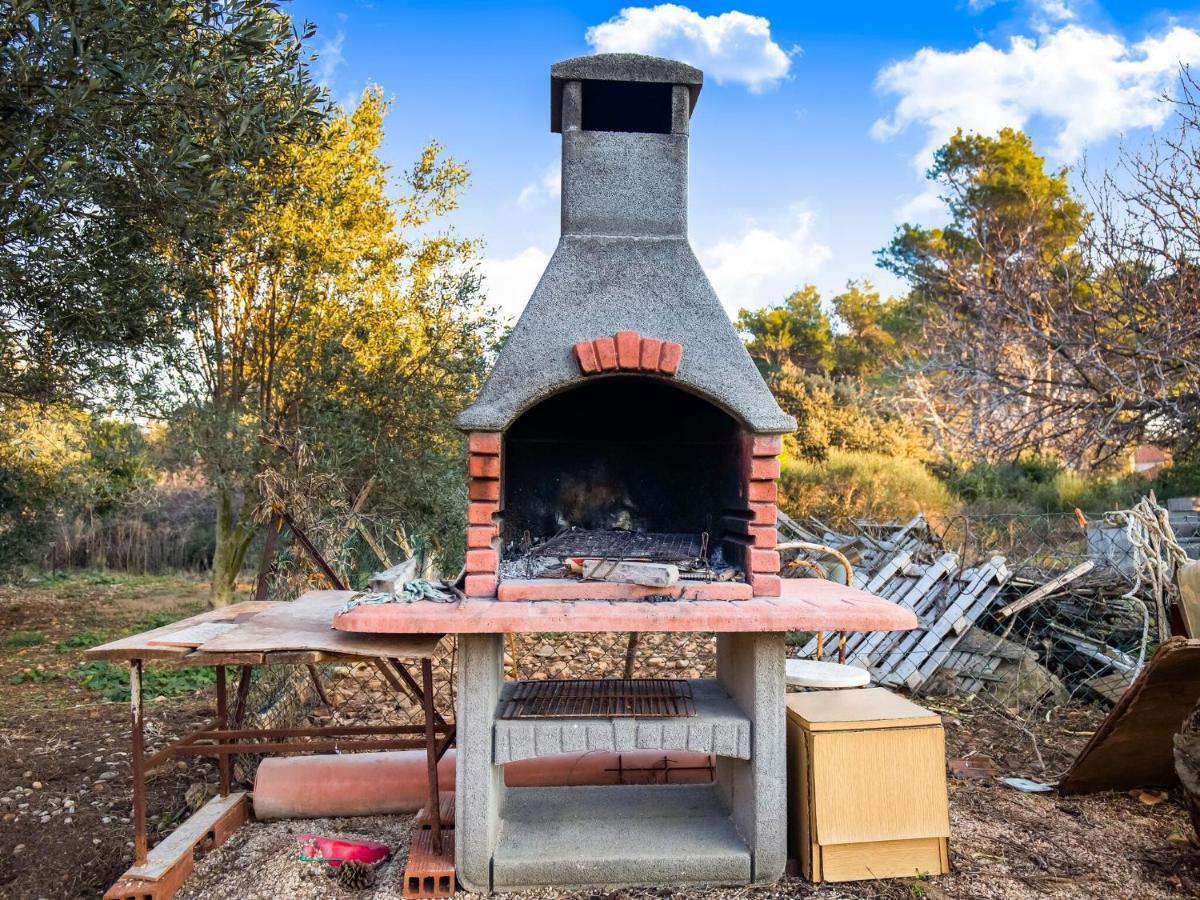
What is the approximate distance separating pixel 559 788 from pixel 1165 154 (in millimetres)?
9425

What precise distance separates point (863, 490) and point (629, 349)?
11028mm

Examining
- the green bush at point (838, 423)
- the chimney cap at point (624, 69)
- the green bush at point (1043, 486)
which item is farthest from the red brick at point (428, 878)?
the green bush at point (838, 423)

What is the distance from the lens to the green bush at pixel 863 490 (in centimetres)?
1266

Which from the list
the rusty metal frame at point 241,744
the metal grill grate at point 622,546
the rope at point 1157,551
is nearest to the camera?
the rusty metal frame at point 241,744

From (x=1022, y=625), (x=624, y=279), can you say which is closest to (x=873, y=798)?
(x=624, y=279)

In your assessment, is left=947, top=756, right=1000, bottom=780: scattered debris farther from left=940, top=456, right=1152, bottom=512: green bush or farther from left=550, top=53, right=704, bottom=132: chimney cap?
left=940, top=456, right=1152, bottom=512: green bush

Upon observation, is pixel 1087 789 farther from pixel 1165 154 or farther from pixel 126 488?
pixel 126 488

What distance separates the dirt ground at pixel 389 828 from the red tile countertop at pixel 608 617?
1005 millimetres

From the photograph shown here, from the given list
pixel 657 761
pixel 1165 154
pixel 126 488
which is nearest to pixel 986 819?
pixel 657 761

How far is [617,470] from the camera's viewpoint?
4.59 m

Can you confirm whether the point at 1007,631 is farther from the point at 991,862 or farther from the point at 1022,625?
the point at 991,862

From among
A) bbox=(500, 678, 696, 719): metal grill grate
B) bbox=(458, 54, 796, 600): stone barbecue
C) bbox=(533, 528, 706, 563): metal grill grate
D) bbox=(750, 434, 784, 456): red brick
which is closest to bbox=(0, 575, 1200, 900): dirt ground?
Result: bbox=(500, 678, 696, 719): metal grill grate

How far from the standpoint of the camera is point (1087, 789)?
4.02m

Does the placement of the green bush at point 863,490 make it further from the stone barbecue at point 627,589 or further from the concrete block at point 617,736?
the concrete block at point 617,736
